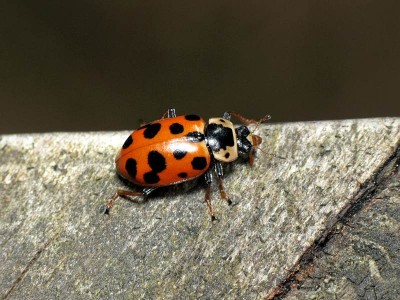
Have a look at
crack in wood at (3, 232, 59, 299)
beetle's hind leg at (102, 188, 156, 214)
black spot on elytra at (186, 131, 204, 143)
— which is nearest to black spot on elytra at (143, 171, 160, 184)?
beetle's hind leg at (102, 188, 156, 214)

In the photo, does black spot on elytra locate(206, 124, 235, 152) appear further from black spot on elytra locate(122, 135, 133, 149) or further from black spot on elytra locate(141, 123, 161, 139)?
black spot on elytra locate(122, 135, 133, 149)

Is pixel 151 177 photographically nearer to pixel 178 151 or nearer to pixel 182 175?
pixel 182 175

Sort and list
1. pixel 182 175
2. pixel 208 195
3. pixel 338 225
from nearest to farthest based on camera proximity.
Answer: pixel 338 225, pixel 208 195, pixel 182 175

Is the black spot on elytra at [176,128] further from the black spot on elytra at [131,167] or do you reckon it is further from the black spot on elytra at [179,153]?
the black spot on elytra at [131,167]

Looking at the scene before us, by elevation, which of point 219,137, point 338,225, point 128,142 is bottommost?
point 219,137

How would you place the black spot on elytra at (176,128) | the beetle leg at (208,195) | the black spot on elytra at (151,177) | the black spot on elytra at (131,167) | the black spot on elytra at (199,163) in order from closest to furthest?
the beetle leg at (208,195) < the black spot on elytra at (131,167) < the black spot on elytra at (151,177) < the black spot on elytra at (199,163) < the black spot on elytra at (176,128)

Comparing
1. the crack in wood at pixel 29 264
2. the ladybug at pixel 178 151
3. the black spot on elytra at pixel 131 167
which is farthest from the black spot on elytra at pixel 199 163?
the crack in wood at pixel 29 264

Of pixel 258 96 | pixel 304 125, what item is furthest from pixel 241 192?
pixel 258 96

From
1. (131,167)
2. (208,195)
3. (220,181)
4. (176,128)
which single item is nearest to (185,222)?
(208,195)
